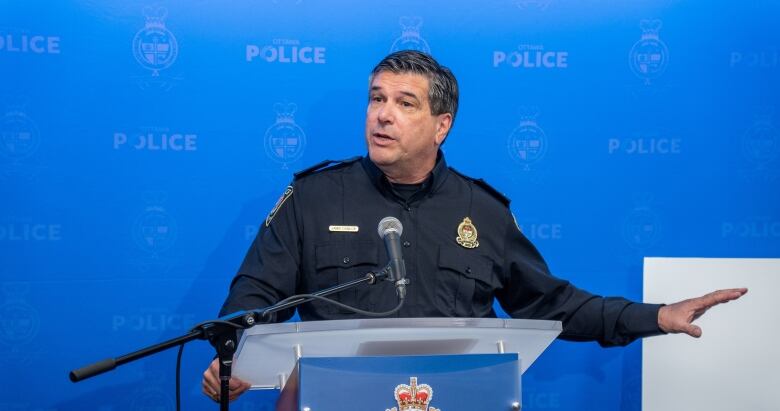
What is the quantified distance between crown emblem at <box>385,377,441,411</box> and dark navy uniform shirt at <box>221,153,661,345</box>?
842mm

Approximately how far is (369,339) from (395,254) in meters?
0.19

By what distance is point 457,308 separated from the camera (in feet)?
9.41

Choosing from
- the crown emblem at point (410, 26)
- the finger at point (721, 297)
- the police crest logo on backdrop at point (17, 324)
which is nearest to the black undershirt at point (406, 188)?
the crown emblem at point (410, 26)

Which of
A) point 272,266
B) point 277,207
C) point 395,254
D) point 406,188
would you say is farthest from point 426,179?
point 395,254

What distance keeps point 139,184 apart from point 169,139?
19 centimetres

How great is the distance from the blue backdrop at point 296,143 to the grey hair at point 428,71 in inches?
16.6

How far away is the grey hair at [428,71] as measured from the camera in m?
2.87

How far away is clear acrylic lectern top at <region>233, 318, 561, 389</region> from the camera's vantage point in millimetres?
1838

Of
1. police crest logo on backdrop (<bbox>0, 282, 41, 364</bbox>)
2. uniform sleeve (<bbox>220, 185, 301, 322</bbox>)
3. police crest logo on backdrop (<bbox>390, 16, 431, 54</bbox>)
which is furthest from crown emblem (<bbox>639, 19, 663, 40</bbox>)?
police crest logo on backdrop (<bbox>0, 282, 41, 364</bbox>)

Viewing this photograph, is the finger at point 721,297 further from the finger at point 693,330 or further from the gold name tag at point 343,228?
the gold name tag at point 343,228

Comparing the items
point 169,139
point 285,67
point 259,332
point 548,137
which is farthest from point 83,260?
point 548,137

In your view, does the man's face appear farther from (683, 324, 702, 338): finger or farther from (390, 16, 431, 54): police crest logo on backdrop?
(683, 324, 702, 338): finger

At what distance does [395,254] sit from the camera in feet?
6.33

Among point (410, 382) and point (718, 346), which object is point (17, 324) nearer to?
point (410, 382)
